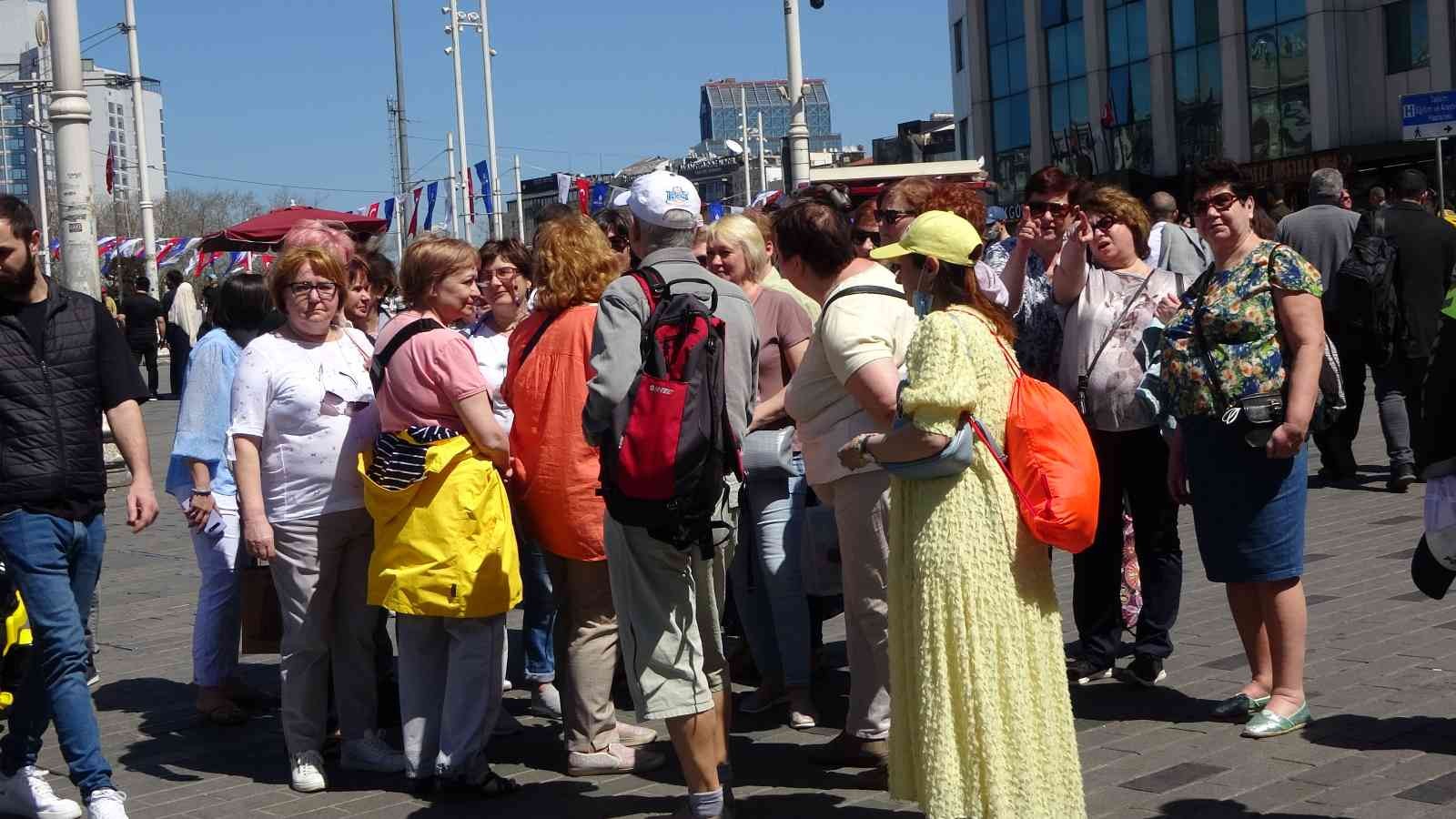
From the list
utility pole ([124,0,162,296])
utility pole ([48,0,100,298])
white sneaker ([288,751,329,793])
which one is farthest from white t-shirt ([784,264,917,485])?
utility pole ([124,0,162,296])

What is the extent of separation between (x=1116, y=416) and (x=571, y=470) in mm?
2102

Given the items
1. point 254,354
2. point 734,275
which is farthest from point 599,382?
point 734,275

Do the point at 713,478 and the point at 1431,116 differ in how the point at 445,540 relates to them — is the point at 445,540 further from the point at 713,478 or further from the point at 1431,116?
the point at 1431,116

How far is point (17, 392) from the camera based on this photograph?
5.14 m

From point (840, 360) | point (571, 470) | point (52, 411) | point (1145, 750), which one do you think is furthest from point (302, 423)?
point (1145, 750)

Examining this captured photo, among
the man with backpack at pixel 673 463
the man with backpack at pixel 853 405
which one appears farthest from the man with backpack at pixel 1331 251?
the man with backpack at pixel 673 463

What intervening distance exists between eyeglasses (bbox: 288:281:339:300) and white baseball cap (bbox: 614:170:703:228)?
1262 millimetres

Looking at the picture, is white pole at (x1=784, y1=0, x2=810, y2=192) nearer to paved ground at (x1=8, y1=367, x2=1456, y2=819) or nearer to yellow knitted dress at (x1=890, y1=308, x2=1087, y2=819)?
paved ground at (x1=8, y1=367, x2=1456, y2=819)

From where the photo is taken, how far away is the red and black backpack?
185 inches

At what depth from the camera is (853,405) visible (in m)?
5.33

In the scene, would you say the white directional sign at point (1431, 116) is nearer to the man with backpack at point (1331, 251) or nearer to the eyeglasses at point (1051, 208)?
the man with backpack at point (1331, 251)

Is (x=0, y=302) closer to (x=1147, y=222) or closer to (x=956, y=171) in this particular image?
(x=1147, y=222)

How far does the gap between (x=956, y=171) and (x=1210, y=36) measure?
27.3 metres

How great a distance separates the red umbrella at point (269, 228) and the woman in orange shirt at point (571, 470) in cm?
842
